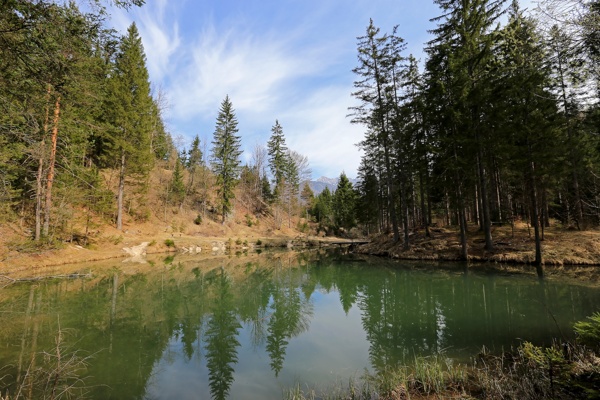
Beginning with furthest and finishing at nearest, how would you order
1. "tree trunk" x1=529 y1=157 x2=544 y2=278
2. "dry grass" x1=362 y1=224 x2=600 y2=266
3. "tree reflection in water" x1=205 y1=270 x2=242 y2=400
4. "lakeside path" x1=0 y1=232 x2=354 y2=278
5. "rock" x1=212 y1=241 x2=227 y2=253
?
"rock" x1=212 y1=241 x2=227 y2=253 < "dry grass" x1=362 y1=224 x2=600 y2=266 < "lakeside path" x1=0 y1=232 x2=354 y2=278 < "tree trunk" x1=529 y1=157 x2=544 y2=278 < "tree reflection in water" x1=205 y1=270 x2=242 y2=400

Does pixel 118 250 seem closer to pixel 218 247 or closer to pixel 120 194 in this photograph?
pixel 120 194

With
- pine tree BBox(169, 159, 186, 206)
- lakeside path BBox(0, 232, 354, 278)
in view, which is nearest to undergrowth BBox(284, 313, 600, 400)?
lakeside path BBox(0, 232, 354, 278)

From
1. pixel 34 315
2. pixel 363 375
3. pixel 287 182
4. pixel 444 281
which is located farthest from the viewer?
pixel 287 182

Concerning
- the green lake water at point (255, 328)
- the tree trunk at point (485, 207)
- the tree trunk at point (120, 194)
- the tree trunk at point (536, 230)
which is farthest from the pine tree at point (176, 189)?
the tree trunk at point (536, 230)

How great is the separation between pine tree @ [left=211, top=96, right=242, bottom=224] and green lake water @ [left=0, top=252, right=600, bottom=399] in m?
30.0

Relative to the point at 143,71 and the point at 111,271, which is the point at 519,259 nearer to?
the point at 111,271

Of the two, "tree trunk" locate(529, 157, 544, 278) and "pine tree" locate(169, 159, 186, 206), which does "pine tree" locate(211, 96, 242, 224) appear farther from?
"tree trunk" locate(529, 157, 544, 278)

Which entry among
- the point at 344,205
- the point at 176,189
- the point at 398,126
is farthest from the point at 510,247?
the point at 344,205

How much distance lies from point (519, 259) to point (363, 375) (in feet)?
50.3

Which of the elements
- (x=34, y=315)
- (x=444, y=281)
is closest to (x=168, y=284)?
(x=34, y=315)

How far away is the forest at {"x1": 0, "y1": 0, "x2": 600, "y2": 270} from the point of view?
4.74 metres

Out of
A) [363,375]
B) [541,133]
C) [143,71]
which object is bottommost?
[363,375]

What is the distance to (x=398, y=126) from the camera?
2200 cm

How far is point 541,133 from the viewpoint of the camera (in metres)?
15.5
